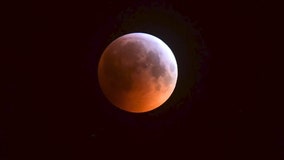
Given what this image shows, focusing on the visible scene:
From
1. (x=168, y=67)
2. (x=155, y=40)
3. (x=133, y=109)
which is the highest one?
(x=155, y=40)

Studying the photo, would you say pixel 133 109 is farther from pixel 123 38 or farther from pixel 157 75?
pixel 123 38

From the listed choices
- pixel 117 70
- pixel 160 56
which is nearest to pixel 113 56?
pixel 117 70

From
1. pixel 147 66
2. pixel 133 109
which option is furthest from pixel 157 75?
pixel 133 109

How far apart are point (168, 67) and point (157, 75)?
301mm

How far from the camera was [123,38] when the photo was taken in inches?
349

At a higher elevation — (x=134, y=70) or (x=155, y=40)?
(x=155, y=40)

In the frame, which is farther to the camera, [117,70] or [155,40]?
[155,40]

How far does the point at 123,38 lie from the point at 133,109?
4.52 ft

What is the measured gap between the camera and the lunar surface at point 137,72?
837 centimetres

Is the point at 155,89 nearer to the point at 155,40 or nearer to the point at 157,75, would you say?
the point at 157,75

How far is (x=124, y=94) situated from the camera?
843cm

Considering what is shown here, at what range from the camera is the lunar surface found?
837 cm

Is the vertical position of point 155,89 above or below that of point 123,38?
below

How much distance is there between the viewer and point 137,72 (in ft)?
27.5
